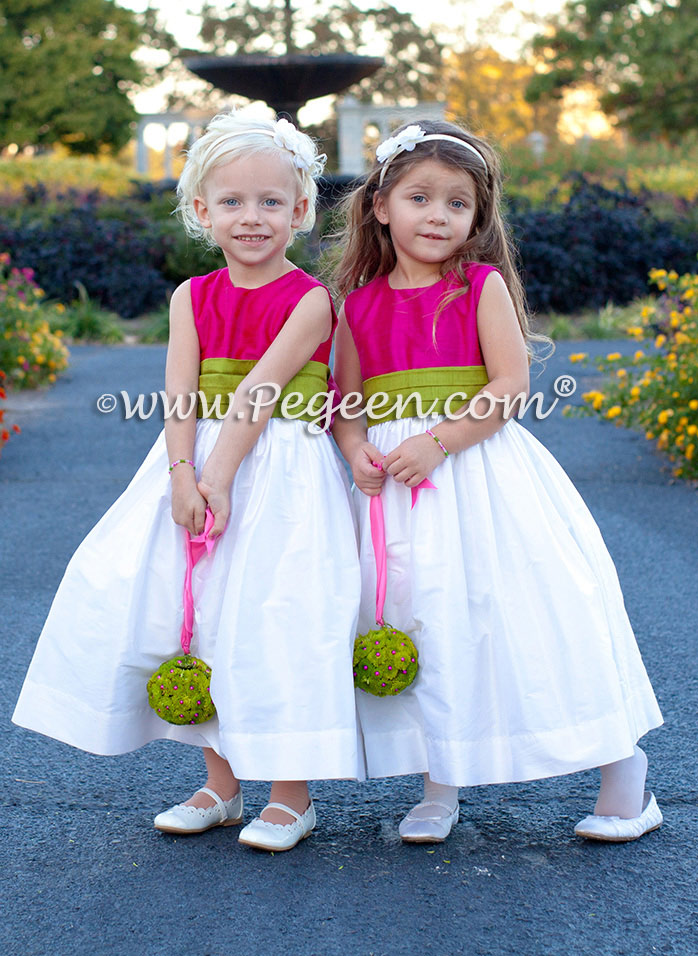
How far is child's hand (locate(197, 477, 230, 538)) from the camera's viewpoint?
2.20m

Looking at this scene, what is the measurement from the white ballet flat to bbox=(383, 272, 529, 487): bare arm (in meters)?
0.72

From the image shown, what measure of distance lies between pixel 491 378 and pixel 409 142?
0.55 m

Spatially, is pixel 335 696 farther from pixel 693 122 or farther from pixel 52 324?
pixel 693 122

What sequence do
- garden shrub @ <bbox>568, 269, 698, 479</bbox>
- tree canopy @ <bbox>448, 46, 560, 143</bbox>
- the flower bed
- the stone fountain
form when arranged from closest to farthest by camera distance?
garden shrub @ <bbox>568, 269, 698, 479</bbox> → the flower bed → the stone fountain → tree canopy @ <bbox>448, 46, 560, 143</bbox>

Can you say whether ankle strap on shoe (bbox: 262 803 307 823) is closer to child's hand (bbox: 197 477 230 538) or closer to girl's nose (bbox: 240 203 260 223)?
child's hand (bbox: 197 477 230 538)

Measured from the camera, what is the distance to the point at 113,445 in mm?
6832

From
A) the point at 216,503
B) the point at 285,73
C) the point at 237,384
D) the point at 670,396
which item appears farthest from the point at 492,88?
the point at 216,503

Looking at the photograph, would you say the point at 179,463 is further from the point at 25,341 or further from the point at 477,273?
the point at 25,341

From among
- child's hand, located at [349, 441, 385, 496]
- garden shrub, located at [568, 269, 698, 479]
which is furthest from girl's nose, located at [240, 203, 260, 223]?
garden shrub, located at [568, 269, 698, 479]

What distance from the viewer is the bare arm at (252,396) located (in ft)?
7.27

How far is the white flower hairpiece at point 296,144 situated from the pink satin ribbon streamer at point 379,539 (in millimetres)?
744

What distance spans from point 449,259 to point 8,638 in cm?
211

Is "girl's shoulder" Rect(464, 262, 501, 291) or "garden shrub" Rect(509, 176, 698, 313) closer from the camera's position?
"girl's shoulder" Rect(464, 262, 501, 291)

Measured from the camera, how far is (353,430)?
2.42 meters
